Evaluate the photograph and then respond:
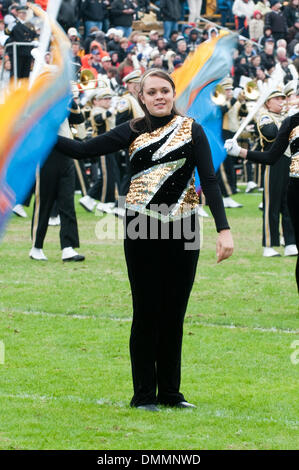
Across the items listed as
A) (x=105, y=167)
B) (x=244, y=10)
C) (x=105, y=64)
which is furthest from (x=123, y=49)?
(x=105, y=167)

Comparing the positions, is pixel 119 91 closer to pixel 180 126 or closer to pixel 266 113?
pixel 266 113

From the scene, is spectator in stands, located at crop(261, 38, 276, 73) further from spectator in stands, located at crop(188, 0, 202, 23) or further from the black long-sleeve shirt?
the black long-sleeve shirt

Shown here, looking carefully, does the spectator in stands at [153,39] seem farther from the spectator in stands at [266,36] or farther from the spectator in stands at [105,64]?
the spectator in stands at [105,64]

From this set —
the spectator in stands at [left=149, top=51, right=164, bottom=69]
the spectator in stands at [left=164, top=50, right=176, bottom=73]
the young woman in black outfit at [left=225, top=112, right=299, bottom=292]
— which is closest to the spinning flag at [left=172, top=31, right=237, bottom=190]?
the young woman in black outfit at [left=225, top=112, right=299, bottom=292]

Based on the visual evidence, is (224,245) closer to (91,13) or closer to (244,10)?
(91,13)

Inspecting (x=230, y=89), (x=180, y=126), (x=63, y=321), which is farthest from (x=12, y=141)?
(x=230, y=89)

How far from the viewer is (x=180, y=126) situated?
5.23 meters

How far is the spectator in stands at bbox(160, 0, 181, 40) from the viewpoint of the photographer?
26.9 m

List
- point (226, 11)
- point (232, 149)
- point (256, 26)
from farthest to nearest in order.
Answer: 1. point (226, 11)
2. point (256, 26)
3. point (232, 149)

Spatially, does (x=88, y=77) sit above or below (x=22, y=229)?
above

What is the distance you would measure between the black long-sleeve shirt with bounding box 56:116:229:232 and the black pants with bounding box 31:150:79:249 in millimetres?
5689

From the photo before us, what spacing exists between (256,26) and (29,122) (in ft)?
78.4

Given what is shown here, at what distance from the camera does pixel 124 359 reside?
6660 mm
